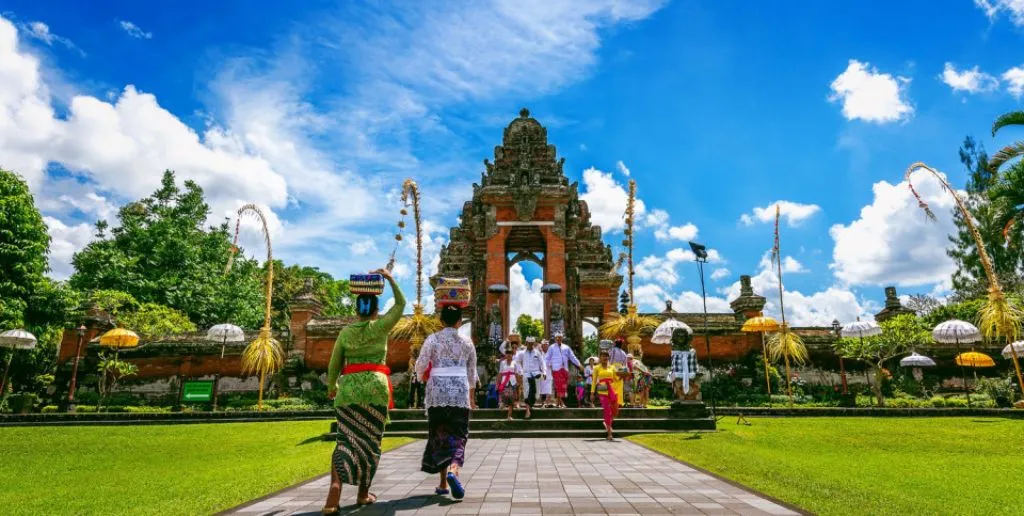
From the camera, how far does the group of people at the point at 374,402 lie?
14.7 ft

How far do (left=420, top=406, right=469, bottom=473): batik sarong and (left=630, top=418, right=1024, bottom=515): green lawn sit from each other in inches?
115

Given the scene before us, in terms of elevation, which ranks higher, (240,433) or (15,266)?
(15,266)

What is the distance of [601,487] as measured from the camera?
5.23 metres

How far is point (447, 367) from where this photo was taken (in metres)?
5.57

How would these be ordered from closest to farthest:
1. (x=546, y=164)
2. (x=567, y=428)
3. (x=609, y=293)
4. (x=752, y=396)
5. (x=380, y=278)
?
(x=380, y=278), (x=567, y=428), (x=752, y=396), (x=546, y=164), (x=609, y=293)

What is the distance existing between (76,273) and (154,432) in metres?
25.2

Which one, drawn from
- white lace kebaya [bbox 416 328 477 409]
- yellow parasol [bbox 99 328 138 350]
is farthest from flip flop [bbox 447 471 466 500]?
yellow parasol [bbox 99 328 138 350]

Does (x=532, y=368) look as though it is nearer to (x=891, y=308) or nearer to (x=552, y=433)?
(x=552, y=433)

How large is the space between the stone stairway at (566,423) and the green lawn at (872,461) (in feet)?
2.34

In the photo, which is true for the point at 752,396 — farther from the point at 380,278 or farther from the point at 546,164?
the point at 380,278

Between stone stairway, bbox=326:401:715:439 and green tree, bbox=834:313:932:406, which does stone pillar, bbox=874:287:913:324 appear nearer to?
green tree, bbox=834:313:932:406

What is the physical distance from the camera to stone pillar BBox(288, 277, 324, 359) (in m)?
22.8

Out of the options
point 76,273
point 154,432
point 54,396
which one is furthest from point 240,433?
point 76,273

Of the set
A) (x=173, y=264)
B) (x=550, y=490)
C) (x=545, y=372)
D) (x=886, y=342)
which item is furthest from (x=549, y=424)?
(x=173, y=264)
